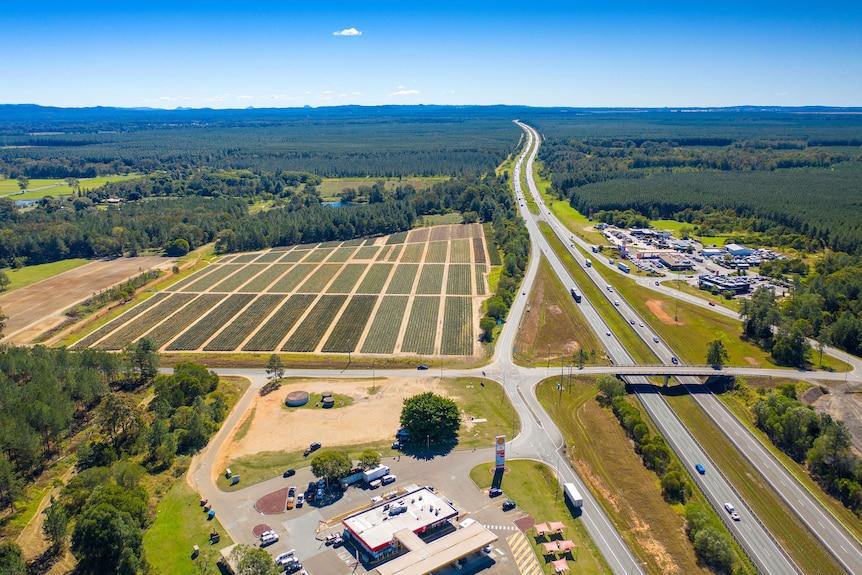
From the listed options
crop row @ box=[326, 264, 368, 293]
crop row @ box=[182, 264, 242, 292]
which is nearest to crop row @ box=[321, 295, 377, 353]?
crop row @ box=[326, 264, 368, 293]

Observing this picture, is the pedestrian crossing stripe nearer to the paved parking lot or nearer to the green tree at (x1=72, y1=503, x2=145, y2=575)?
the paved parking lot

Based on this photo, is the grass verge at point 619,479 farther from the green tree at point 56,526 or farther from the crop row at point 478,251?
the crop row at point 478,251

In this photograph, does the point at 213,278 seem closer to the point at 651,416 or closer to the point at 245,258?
the point at 245,258

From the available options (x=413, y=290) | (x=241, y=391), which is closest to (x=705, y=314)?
(x=413, y=290)

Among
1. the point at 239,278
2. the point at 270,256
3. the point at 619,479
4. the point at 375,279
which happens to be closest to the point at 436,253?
the point at 375,279

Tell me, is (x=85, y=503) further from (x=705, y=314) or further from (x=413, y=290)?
(x=705, y=314)

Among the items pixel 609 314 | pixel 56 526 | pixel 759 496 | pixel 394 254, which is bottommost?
pixel 759 496
